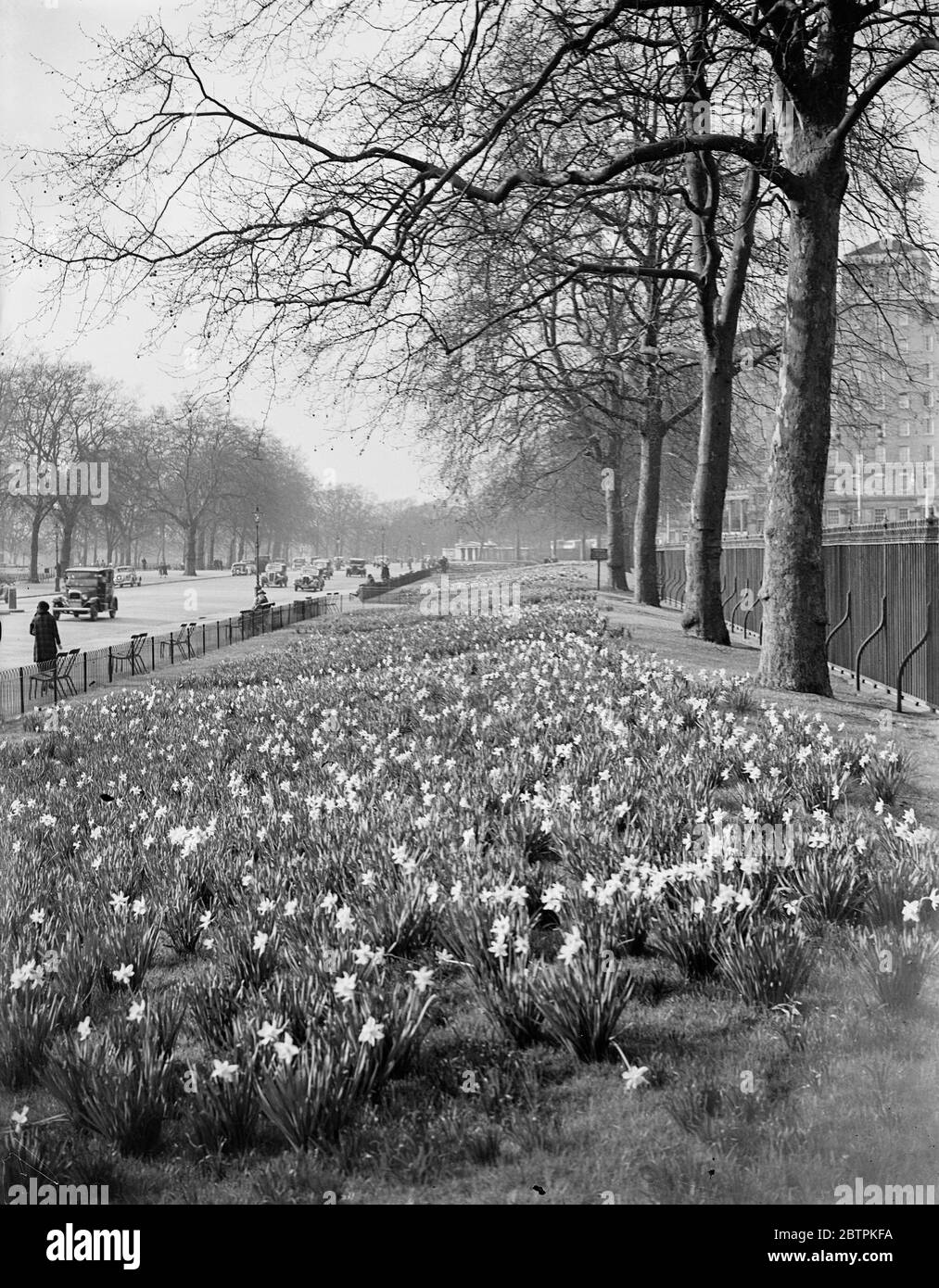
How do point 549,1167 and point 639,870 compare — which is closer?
point 549,1167

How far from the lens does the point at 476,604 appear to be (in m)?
27.2

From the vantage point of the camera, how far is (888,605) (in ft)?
43.7

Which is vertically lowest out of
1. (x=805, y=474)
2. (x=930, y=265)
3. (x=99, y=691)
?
(x=99, y=691)

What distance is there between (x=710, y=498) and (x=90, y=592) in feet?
85.1

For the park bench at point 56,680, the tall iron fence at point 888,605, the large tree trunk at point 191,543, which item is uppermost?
the large tree trunk at point 191,543

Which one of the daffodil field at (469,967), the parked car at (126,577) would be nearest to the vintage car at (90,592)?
the parked car at (126,577)

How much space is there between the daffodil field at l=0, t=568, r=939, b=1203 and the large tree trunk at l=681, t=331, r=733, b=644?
32.9ft

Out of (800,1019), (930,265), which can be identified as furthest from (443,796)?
(930,265)

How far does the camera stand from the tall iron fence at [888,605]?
11.5 meters

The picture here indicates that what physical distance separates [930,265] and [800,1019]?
602 inches

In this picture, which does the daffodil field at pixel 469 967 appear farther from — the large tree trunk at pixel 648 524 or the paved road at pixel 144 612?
the large tree trunk at pixel 648 524

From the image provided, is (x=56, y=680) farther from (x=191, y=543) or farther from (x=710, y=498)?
(x=191, y=543)
